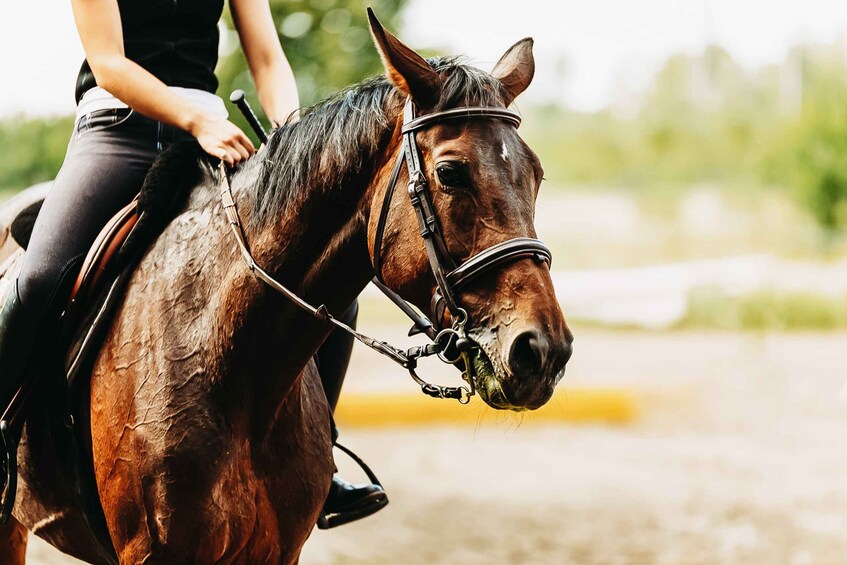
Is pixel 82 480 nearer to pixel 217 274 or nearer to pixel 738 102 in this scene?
pixel 217 274

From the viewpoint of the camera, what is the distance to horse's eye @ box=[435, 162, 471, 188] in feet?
7.30

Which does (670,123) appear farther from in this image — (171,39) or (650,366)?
(171,39)

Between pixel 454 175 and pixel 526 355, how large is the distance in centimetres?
43

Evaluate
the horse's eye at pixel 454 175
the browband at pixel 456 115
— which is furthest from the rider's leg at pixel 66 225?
the horse's eye at pixel 454 175

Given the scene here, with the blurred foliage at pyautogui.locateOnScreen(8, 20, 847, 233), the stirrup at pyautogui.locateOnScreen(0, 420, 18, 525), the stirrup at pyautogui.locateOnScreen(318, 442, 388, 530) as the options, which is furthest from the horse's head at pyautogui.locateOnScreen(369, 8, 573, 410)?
the blurred foliage at pyautogui.locateOnScreen(8, 20, 847, 233)

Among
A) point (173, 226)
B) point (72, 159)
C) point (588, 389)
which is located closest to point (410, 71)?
point (173, 226)

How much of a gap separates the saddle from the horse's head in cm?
69

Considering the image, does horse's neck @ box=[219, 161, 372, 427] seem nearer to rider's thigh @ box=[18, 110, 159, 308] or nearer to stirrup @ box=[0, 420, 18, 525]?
rider's thigh @ box=[18, 110, 159, 308]

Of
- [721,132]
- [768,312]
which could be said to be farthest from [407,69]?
[721,132]

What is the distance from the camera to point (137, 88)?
2742 millimetres

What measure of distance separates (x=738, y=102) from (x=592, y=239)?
9052 mm

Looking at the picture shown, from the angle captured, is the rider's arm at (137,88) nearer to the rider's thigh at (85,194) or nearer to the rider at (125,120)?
the rider at (125,120)

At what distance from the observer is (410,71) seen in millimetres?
2316

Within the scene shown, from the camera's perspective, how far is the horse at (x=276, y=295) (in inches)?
88.9
